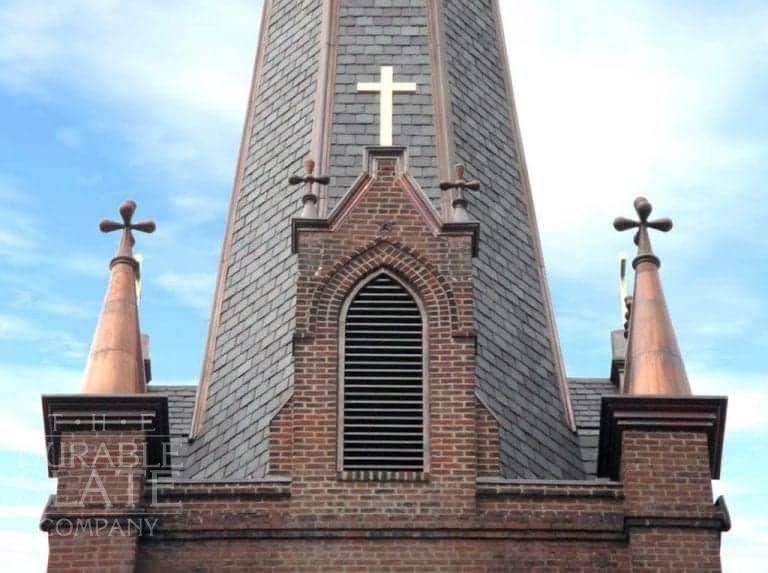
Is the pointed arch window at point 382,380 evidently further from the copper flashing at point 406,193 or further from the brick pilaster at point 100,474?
the brick pilaster at point 100,474

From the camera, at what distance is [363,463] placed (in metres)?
29.8

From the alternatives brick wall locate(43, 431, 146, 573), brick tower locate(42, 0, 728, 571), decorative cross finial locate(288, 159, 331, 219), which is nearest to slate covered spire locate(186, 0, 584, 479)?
brick tower locate(42, 0, 728, 571)

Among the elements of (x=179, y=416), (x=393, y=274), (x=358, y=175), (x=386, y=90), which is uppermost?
(x=386, y=90)

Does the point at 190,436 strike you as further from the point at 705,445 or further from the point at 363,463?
the point at 705,445

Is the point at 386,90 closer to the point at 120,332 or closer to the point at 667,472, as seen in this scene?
the point at 120,332

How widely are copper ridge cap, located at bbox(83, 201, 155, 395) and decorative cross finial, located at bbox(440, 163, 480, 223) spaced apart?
3.83m

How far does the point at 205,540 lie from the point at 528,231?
26.9 feet

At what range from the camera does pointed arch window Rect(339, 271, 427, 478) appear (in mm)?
29844

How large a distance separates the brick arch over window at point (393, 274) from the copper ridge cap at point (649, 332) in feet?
7.11

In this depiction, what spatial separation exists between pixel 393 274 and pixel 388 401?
1732 millimetres

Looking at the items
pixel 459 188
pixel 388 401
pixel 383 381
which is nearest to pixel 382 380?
pixel 383 381

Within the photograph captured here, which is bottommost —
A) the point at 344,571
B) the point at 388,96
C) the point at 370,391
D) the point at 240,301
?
the point at 344,571

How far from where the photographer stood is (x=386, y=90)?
34.3m

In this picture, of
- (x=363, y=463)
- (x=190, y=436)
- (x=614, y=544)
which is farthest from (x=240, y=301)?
(x=614, y=544)
